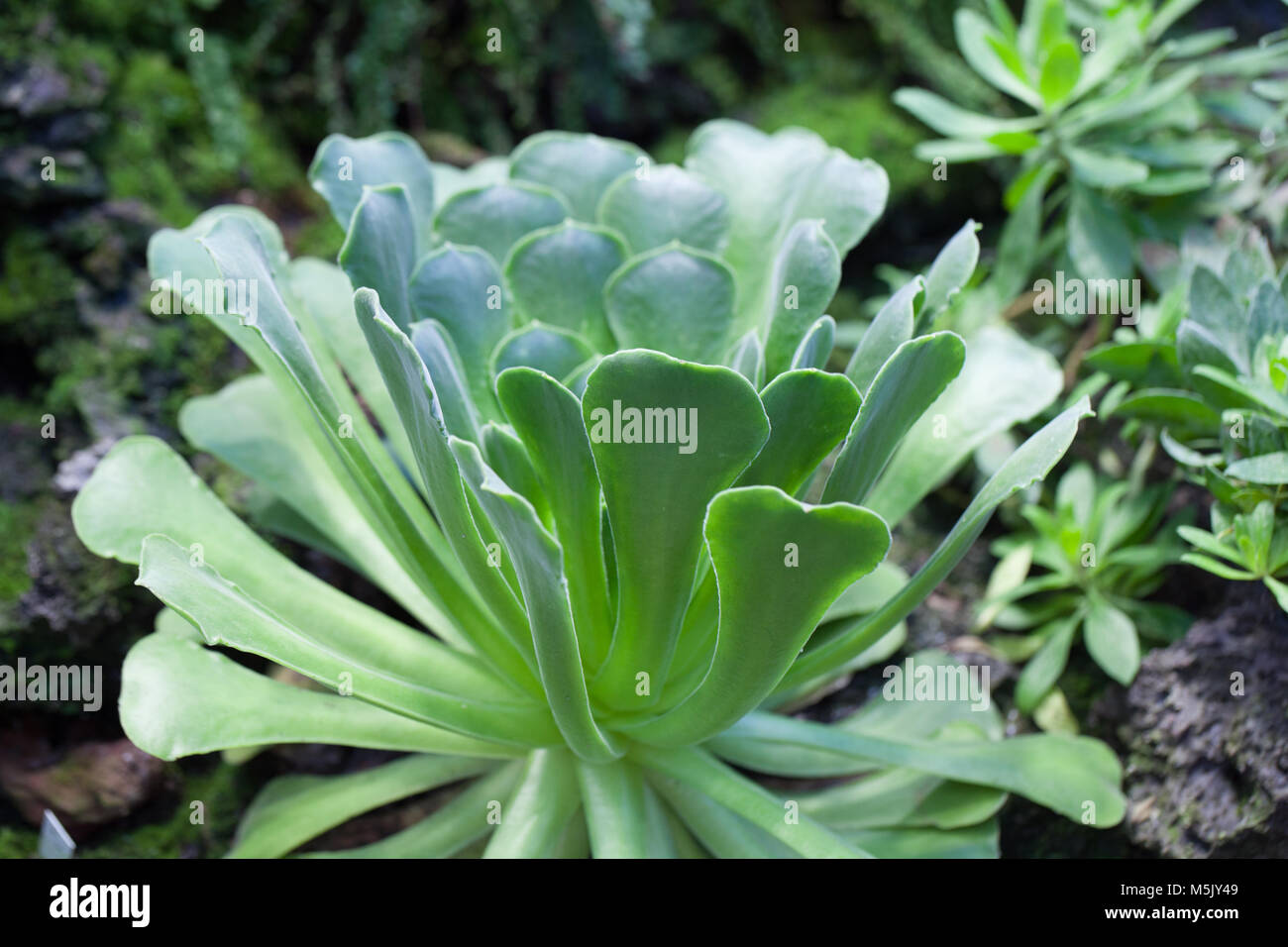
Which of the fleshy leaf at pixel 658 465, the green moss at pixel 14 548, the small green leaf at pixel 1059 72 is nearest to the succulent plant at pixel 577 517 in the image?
the fleshy leaf at pixel 658 465

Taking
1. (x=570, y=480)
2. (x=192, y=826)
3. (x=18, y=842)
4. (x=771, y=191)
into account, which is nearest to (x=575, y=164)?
(x=771, y=191)

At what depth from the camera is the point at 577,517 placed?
107cm

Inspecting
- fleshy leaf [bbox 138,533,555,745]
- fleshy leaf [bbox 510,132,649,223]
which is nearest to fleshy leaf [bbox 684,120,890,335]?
fleshy leaf [bbox 510,132,649,223]

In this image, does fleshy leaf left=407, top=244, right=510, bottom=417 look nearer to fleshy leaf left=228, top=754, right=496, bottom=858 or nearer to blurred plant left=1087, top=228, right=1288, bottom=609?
fleshy leaf left=228, top=754, right=496, bottom=858

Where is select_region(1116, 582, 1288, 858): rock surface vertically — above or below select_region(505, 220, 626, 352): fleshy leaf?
below

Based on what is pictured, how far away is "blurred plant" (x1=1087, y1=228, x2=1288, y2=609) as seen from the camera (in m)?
1.18

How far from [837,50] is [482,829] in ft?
6.11

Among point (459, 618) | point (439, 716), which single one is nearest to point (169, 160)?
point (459, 618)

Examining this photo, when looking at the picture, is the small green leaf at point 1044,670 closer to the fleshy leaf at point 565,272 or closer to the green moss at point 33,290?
the fleshy leaf at point 565,272

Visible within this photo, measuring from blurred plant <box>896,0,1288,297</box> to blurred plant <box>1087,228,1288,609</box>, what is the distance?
29 centimetres

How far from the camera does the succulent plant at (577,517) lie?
3.13ft

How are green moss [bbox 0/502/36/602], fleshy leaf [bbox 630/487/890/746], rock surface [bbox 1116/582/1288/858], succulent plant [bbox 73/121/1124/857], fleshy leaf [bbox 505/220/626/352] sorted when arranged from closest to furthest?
1. fleshy leaf [bbox 630/487/890/746]
2. succulent plant [bbox 73/121/1124/857]
3. rock surface [bbox 1116/582/1288/858]
4. fleshy leaf [bbox 505/220/626/352]
5. green moss [bbox 0/502/36/602]

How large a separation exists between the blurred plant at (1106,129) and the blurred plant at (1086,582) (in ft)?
1.33
